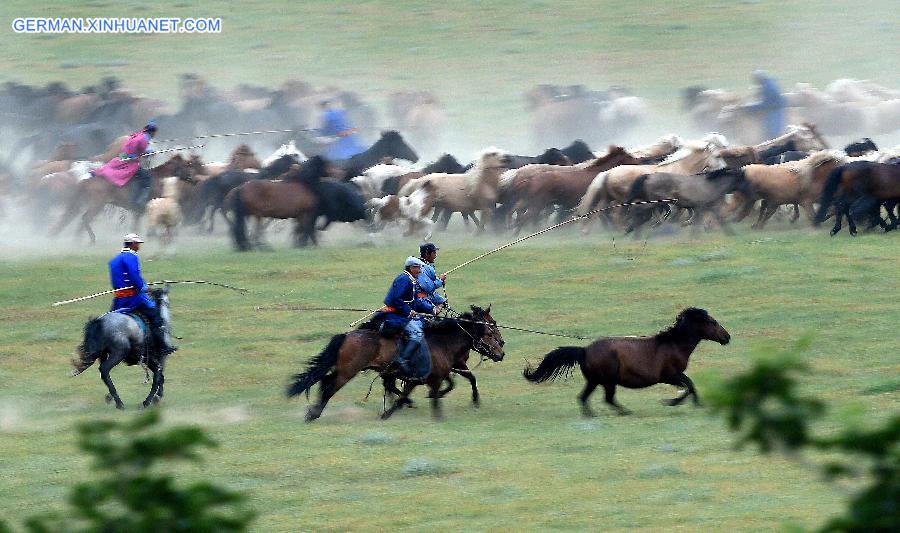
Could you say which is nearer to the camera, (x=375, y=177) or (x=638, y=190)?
(x=638, y=190)

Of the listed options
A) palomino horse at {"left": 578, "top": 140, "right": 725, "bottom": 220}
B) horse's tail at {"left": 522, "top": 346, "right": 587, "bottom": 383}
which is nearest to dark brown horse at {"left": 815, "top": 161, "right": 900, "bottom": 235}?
palomino horse at {"left": 578, "top": 140, "right": 725, "bottom": 220}

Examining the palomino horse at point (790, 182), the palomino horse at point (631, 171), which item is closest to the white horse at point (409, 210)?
the palomino horse at point (631, 171)

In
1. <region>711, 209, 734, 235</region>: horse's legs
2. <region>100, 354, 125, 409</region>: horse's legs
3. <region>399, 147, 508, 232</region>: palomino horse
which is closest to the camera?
<region>100, 354, 125, 409</region>: horse's legs

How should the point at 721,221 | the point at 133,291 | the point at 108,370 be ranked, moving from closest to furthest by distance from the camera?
1. the point at 108,370
2. the point at 133,291
3. the point at 721,221

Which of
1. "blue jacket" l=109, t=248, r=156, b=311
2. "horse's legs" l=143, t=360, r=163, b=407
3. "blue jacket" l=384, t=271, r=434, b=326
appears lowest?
"horse's legs" l=143, t=360, r=163, b=407

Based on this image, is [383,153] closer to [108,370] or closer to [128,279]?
[128,279]

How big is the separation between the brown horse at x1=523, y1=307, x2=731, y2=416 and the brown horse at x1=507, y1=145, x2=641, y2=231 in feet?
37.9

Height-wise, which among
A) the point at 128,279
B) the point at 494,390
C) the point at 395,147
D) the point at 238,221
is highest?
the point at 395,147

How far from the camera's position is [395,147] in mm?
30219

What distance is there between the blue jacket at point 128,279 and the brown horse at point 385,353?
5.61 ft

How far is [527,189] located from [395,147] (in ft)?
16.8

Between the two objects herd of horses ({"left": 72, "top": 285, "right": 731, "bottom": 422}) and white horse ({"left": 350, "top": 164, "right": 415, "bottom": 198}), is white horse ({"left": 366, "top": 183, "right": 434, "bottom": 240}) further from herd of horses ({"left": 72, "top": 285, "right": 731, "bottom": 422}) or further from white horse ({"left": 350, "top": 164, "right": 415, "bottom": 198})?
herd of horses ({"left": 72, "top": 285, "right": 731, "bottom": 422})

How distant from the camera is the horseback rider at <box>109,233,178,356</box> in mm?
14453

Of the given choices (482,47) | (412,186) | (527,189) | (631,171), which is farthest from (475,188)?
(482,47)
